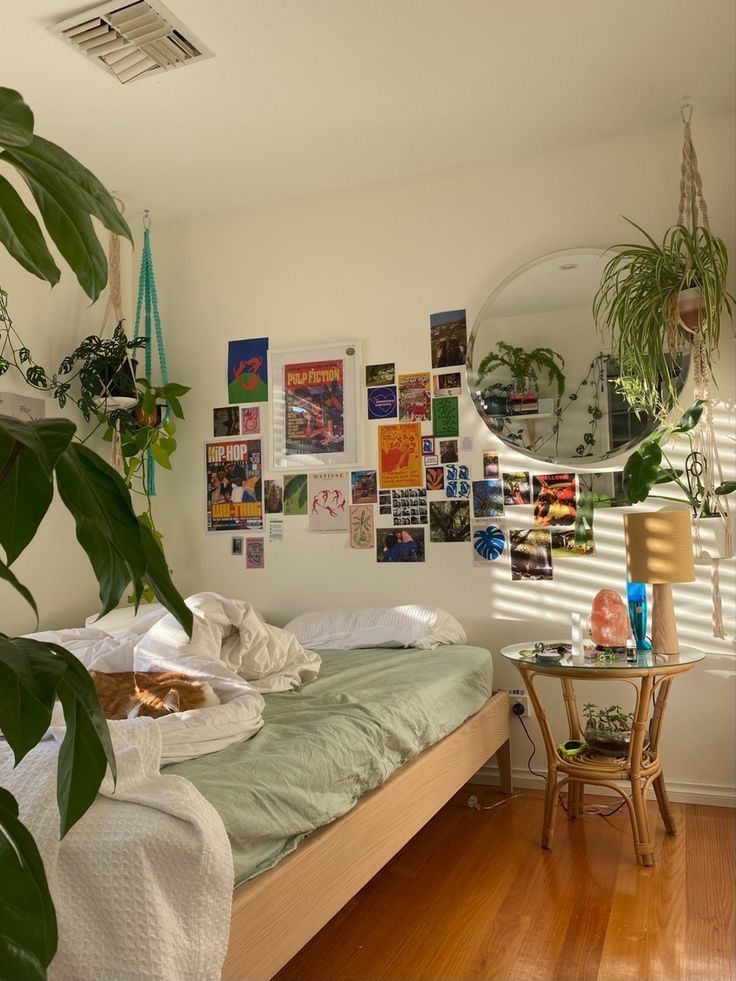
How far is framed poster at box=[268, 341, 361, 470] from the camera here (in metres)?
3.63

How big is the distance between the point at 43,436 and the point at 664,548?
245 cm

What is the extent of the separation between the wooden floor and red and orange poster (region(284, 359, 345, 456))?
1596mm

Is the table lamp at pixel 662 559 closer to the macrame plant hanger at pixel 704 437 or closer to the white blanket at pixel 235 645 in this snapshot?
the macrame plant hanger at pixel 704 437

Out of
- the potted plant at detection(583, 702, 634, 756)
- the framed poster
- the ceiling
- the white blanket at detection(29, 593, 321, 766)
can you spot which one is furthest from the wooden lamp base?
the ceiling

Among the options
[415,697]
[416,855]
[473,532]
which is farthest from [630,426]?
[416,855]

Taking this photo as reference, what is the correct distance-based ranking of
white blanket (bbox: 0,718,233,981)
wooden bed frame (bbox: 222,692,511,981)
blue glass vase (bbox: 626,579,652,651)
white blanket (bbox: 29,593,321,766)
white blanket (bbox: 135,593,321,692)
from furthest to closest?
blue glass vase (bbox: 626,579,652,651), white blanket (bbox: 135,593,321,692), white blanket (bbox: 29,593,321,766), wooden bed frame (bbox: 222,692,511,981), white blanket (bbox: 0,718,233,981)

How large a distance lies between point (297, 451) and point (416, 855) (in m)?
1.73

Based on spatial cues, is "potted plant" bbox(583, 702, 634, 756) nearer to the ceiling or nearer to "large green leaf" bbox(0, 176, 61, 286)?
the ceiling

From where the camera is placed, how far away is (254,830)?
148 cm

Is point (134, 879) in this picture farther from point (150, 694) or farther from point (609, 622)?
point (609, 622)

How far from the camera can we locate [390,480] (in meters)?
3.55

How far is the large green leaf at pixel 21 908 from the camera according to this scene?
512 millimetres

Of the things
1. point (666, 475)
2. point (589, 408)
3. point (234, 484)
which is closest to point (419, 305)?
point (589, 408)

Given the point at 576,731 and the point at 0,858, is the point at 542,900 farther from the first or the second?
the point at 0,858
